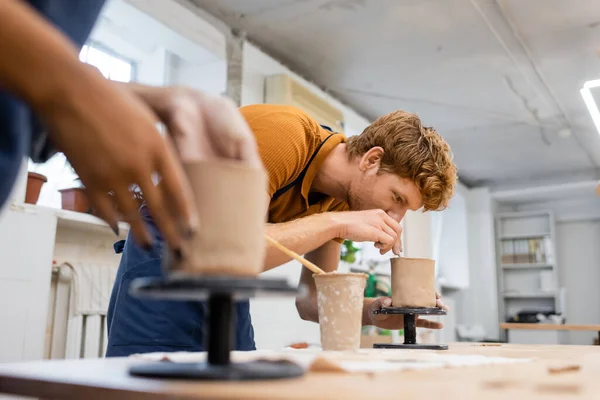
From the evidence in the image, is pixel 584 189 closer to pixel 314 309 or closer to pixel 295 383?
pixel 314 309

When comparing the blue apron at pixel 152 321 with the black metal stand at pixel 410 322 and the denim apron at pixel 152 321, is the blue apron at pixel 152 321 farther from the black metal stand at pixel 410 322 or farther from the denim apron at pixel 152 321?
the black metal stand at pixel 410 322

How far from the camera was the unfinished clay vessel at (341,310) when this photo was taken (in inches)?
45.3

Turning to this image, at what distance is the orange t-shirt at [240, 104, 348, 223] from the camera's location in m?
1.48

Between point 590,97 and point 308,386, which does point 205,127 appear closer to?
point 308,386

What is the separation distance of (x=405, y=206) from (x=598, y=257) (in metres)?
6.94

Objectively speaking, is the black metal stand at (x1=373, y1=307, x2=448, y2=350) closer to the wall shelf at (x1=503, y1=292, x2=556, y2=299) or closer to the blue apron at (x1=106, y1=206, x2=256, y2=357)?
the blue apron at (x1=106, y1=206, x2=256, y2=357)

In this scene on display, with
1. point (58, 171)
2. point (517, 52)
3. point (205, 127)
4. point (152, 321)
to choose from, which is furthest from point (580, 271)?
point (205, 127)

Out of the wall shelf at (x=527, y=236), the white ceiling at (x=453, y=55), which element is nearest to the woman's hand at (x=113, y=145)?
the white ceiling at (x=453, y=55)

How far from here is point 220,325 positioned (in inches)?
25.0

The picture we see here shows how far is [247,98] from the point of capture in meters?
3.65

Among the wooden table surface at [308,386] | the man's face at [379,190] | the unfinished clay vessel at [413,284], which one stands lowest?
the wooden table surface at [308,386]

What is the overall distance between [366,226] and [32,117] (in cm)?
96

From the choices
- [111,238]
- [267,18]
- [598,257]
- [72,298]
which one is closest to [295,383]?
[72,298]

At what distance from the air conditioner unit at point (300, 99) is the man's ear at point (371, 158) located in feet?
6.83
